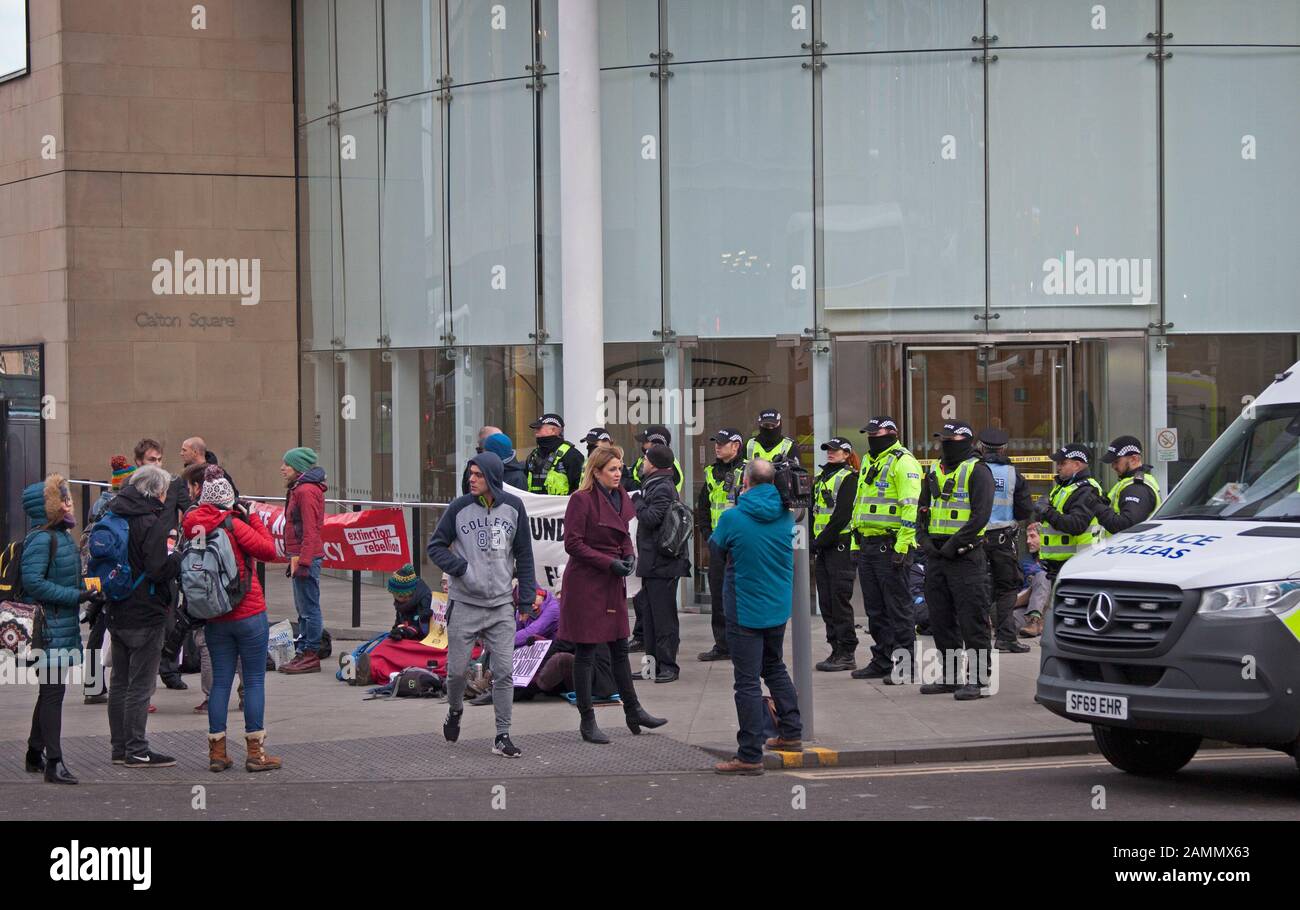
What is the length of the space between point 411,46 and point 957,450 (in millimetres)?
10865

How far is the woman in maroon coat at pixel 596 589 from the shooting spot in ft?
36.9

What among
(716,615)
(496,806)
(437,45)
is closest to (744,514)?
(496,806)

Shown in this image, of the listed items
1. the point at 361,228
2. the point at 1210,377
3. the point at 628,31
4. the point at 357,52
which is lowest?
the point at 1210,377

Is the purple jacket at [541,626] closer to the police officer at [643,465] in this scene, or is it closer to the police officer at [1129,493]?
the police officer at [643,465]

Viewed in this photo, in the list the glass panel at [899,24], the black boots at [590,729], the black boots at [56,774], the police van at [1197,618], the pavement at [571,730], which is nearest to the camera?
the police van at [1197,618]

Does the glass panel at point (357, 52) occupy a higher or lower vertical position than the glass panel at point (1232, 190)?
higher

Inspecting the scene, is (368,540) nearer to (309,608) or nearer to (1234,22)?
(309,608)

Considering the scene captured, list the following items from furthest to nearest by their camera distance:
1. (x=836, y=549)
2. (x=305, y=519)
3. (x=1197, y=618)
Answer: (x=305, y=519)
(x=836, y=549)
(x=1197, y=618)

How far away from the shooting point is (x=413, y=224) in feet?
67.6

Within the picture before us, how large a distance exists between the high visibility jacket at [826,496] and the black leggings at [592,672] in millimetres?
2996

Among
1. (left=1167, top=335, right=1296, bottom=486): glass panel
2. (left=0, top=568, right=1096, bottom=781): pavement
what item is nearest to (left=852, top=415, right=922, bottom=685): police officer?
(left=0, top=568, right=1096, bottom=781): pavement

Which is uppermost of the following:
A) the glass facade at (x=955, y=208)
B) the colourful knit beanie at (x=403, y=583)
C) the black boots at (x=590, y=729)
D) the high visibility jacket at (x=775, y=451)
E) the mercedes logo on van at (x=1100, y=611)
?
the glass facade at (x=955, y=208)

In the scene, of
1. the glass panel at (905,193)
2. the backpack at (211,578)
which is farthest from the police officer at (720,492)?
the backpack at (211,578)

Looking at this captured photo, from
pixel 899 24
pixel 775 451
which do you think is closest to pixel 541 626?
pixel 775 451
